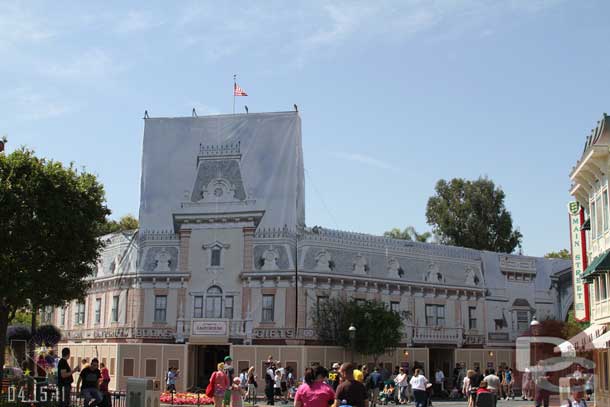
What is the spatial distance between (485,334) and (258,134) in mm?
19193

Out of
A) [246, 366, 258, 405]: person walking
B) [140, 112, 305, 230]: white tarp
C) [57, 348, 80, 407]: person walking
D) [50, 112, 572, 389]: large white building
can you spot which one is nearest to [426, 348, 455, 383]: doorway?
[50, 112, 572, 389]: large white building

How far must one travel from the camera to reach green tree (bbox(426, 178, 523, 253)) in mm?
70562

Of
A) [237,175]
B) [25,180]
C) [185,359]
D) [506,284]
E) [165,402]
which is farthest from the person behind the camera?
[506,284]

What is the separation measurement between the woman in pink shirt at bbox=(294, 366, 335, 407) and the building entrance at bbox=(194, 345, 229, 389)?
31.7m

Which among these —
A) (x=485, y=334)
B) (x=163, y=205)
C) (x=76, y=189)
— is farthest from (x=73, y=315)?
(x=485, y=334)

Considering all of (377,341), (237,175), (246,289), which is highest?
(237,175)

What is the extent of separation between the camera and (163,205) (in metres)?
45.0

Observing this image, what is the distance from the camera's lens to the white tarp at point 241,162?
4394 cm

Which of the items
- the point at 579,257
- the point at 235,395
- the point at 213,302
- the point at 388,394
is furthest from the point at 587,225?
the point at 213,302

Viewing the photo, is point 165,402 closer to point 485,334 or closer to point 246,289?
point 246,289

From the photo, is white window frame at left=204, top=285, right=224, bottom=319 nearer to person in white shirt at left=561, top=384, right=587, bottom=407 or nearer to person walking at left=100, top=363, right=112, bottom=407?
person walking at left=100, top=363, right=112, bottom=407

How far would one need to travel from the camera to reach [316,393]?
12.7 m

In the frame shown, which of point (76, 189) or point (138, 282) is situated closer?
point (76, 189)

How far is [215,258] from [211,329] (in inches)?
150
